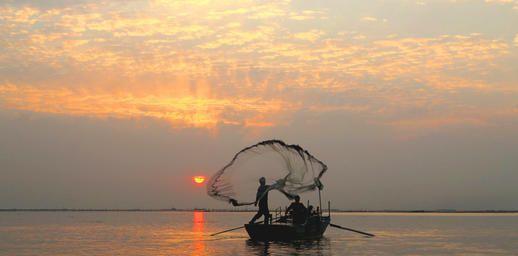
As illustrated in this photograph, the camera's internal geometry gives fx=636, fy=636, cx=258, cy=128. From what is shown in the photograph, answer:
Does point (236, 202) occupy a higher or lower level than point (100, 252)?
higher

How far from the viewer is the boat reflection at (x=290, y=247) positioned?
35219 mm

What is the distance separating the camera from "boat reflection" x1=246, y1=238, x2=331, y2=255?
35219 millimetres

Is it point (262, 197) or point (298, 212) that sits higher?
point (262, 197)

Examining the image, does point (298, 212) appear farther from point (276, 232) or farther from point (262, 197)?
point (262, 197)

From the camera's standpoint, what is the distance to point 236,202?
3619 cm

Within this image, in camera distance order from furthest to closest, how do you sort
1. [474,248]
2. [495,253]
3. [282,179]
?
[474,248], [495,253], [282,179]

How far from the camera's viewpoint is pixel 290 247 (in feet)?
125

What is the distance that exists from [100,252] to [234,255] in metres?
8.57

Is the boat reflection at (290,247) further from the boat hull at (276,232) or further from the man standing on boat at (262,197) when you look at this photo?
the man standing on boat at (262,197)

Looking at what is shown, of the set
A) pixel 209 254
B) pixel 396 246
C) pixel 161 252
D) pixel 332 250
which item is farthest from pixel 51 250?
pixel 396 246

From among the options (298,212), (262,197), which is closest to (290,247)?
(298,212)

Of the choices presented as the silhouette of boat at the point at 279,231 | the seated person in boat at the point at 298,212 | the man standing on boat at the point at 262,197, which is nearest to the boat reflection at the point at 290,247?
the silhouette of boat at the point at 279,231

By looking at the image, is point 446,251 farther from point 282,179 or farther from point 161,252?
point 161,252

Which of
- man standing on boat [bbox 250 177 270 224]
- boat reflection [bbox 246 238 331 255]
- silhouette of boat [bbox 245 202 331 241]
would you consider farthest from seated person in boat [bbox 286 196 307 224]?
man standing on boat [bbox 250 177 270 224]
